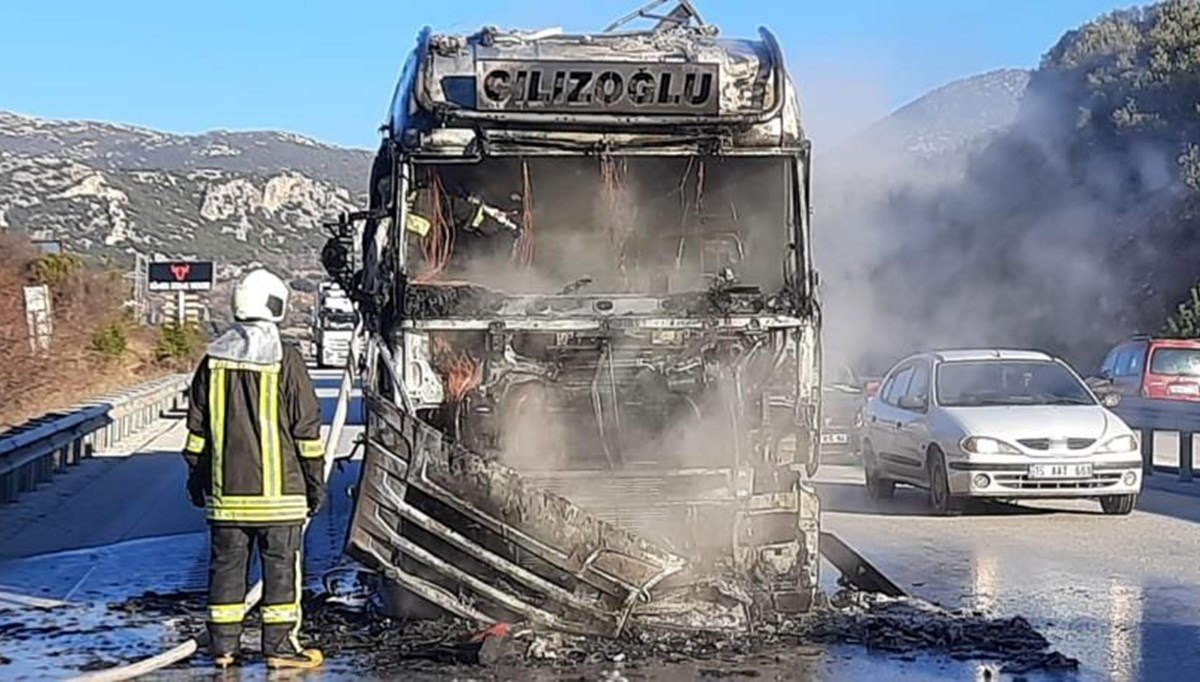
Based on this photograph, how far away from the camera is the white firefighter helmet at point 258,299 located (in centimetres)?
836

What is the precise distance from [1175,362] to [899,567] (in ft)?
51.4

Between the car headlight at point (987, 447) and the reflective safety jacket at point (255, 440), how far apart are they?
24.7ft

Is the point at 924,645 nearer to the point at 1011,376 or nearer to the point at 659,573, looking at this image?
the point at 659,573

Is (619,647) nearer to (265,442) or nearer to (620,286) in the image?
(265,442)

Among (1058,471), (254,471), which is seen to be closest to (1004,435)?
(1058,471)

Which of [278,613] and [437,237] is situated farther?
[437,237]

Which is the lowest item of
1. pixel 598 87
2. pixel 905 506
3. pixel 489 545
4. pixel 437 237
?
pixel 905 506

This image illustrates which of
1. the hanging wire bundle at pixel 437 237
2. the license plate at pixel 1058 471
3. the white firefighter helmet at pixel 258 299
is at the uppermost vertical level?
the hanging wire bundle at pixel 437 237

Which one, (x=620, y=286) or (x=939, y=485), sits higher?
(x=620, y=286)

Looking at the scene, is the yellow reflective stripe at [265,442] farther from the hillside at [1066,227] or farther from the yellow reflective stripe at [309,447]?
the hillside at [1066,227]

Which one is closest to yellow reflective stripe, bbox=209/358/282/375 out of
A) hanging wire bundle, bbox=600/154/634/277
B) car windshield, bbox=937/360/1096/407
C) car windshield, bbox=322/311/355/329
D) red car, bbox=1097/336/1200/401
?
hanging wire bundle, bbox=600/154/634/277

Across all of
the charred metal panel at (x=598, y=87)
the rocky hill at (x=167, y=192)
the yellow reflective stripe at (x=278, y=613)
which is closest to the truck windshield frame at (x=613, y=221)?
the charred metal panel at (x=598, y=87)

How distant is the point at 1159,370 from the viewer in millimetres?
25844

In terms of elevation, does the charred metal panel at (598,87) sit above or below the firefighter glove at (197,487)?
above
